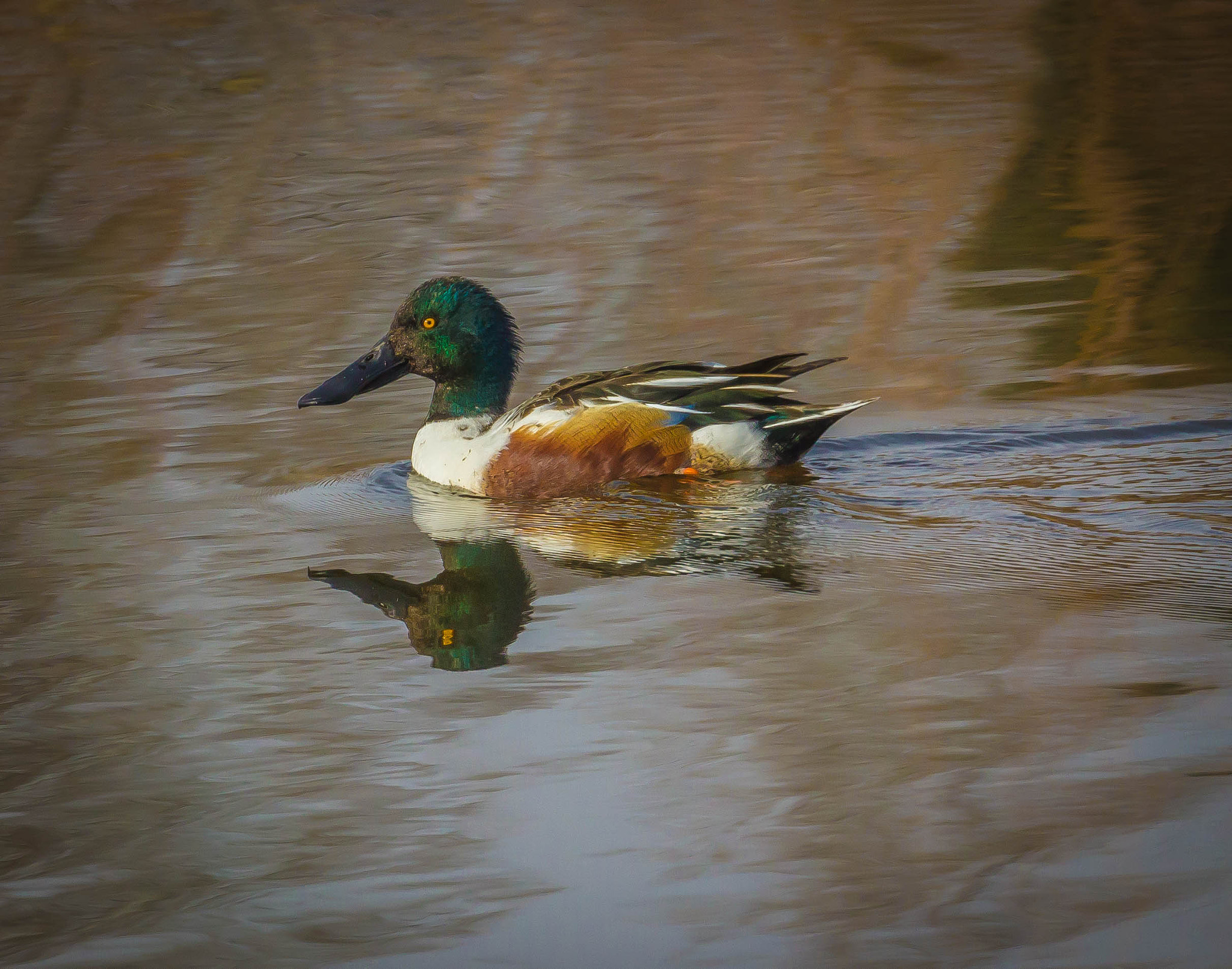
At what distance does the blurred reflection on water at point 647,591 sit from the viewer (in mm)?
3834

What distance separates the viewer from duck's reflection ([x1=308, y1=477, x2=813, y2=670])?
18.9 feet

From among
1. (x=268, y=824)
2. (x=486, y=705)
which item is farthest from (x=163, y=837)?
(x=486, y=705)

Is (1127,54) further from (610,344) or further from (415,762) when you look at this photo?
(415,762)

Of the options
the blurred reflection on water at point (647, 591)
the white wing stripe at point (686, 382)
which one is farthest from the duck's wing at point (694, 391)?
the blurred reflection on water at point (647, 591)

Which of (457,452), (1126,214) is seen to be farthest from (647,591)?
(1126,214)

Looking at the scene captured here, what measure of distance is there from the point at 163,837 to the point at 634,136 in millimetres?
12929

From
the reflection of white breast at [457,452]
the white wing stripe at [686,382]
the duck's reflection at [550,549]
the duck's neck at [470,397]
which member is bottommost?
the duck's reflection at [550,549]

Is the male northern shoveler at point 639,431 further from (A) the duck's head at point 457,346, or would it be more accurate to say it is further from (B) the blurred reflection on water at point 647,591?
(A) the duck's head at point 457,346

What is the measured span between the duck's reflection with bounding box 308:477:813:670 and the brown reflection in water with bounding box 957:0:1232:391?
88.4 inches

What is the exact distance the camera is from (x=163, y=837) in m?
4.26

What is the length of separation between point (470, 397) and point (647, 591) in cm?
236

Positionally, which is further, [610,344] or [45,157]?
[45,157]

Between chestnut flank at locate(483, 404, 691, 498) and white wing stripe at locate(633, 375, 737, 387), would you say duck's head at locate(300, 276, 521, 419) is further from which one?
white wing stripe at locate(633, 375, 737, 387)

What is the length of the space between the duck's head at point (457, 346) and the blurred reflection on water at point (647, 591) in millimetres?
407
